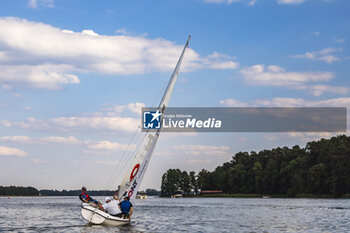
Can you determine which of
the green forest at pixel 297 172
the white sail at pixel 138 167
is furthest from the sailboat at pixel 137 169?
the green forest at pixel 297 172

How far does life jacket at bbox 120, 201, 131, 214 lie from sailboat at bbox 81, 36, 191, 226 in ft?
1.65

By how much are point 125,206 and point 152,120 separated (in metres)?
6.77

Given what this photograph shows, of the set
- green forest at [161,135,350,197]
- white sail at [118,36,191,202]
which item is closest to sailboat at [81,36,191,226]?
white sail at [118,36,191,202]

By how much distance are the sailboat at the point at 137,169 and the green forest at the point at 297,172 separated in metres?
95.9

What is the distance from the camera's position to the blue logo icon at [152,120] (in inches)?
1367

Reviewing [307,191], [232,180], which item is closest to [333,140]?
[307,191]

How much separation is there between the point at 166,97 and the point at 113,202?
8877mm

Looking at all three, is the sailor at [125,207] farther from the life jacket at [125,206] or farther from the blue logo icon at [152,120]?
the blue logo icon at [152,120]

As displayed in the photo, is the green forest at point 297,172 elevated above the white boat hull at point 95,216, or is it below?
above

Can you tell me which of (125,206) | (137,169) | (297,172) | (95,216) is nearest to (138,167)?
(137,169)

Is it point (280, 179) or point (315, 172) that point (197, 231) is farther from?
point (280, 179)

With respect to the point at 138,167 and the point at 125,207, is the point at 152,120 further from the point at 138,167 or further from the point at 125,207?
the point at 125,207

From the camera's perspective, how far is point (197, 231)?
33.9m

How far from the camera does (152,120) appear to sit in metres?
35.3
